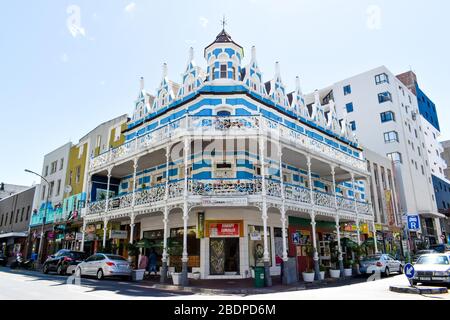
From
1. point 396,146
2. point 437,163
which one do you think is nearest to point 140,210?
point 396,146

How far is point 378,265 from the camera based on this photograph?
736 inches

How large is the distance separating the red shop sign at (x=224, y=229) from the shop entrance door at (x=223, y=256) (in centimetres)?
33

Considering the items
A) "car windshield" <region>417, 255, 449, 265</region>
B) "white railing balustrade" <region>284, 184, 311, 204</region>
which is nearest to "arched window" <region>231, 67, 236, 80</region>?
"white railing balustrade" <region>284, 184, 311, 204</region>

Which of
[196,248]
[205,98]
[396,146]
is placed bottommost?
[196,248]

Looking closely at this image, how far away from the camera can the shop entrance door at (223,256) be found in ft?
56.7

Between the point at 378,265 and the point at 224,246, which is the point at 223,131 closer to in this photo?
the point at 224,246

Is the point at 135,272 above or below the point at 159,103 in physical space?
below

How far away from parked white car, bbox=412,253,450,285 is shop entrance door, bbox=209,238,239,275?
8288mm

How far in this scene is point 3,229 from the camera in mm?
43812

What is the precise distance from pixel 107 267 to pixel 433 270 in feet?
47.3

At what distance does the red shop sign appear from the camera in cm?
1750

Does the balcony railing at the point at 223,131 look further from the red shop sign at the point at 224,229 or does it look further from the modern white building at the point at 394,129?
the modern white building at the point at 394,129
